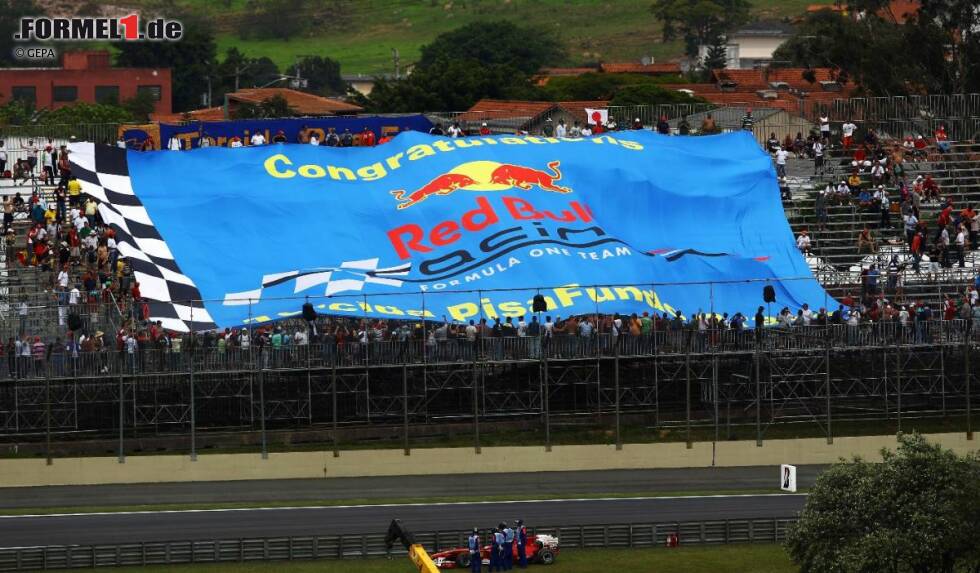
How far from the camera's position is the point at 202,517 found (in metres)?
51.4

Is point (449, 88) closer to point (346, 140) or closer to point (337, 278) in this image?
point (346, 140)

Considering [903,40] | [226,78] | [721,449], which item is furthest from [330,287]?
[226,78]

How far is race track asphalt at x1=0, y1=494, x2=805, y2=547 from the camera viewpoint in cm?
4909

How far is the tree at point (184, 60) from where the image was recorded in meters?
146

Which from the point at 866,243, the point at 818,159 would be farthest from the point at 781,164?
the point at 866,243

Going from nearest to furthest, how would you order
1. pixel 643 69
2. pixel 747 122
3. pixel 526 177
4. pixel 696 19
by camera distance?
pixel 526 177, pixel 747 122, pixel 643 69, pixel 696 19

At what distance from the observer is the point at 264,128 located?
69.6 m

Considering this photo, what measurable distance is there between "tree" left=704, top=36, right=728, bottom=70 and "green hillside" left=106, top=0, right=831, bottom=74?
957 cm

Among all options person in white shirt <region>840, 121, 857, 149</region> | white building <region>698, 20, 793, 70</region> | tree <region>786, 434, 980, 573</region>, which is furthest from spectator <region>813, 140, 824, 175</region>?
white building <region>698, 20, 793, 70</region>

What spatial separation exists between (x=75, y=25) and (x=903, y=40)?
45700 mm

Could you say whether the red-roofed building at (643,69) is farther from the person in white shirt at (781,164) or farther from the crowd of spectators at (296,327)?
the crowd of spectators at (296,327)

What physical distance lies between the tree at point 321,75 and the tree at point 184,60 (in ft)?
36.2

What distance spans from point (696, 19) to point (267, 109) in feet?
222

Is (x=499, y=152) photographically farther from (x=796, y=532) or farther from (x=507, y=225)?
(x=796, y=532)
